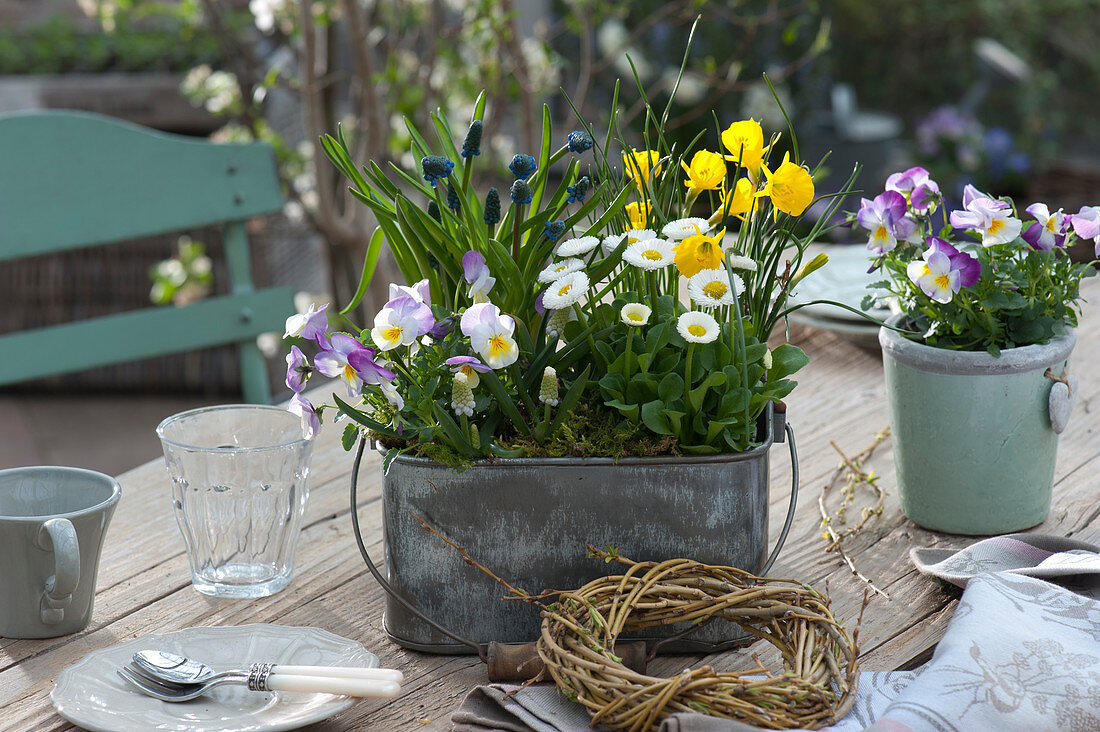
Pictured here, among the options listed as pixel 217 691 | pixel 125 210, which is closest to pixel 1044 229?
pixel 217 691

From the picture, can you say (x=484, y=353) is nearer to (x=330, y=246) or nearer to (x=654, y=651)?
(x=654, y=651)

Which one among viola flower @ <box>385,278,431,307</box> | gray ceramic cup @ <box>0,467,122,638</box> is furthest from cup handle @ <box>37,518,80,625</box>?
viola flower @ <box>385,278,431,307</box>

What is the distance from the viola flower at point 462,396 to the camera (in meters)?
0.71

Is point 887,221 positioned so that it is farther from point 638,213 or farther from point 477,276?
point 477,276

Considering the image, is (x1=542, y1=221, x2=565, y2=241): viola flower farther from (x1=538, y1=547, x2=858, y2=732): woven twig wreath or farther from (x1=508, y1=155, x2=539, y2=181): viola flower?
(x1=538, y1=547, x2=858, y2=732): woven twig wreath

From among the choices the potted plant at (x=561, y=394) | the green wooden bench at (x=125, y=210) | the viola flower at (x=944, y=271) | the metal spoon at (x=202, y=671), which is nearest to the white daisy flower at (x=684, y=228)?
the potted plant at (x=561, y=394)

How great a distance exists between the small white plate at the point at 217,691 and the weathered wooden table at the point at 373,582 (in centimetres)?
2

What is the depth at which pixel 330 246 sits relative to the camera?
8.82 ft

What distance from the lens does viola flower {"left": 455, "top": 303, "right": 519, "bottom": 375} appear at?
0.68 metres

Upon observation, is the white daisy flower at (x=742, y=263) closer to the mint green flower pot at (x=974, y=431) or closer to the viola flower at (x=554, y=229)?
the viola flower at (x=554, y=229)

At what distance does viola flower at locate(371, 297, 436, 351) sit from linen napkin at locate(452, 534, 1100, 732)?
224 millimetres

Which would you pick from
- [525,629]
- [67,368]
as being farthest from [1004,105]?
[525,629]

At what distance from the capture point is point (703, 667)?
63cm

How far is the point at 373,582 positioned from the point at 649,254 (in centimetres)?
37
